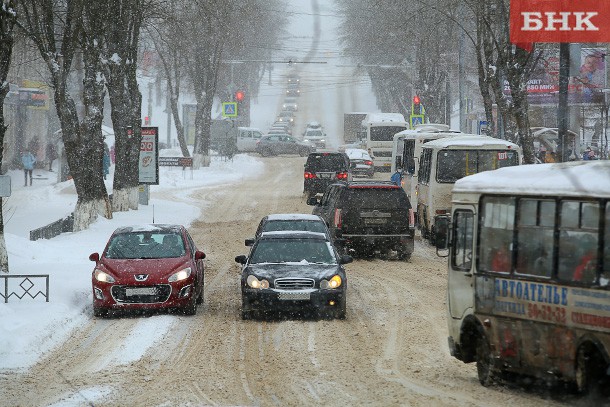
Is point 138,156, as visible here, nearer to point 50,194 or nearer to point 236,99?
point 50,194

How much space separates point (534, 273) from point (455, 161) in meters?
18.2

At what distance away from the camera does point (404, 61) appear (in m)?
70.6

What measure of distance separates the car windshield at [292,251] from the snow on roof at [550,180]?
Result: 19.6 feet

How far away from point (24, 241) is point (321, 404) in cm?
1538

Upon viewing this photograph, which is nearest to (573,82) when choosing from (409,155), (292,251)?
(409,155)

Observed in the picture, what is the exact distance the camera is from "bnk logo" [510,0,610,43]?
21672 mm

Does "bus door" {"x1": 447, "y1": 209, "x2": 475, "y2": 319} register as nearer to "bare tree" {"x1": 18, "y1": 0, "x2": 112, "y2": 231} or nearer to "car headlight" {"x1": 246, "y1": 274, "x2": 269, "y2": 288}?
"car headlight" {"x1": 246, "y1": 274, "x2": 269, "y2": 288}

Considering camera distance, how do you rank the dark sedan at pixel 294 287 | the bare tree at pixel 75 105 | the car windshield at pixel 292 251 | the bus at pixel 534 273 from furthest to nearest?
the bare tree at pixel 75 105 → the car windshield at pixel 292 251 → the dark sedan at pixel 294 287 → the bus at pixel 534 273

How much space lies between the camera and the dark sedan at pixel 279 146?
2972 inches

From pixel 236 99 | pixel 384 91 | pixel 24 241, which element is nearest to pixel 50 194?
pixel 24 241

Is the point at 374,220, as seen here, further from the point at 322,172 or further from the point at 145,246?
the point at 322,172

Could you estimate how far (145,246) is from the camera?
18.4m

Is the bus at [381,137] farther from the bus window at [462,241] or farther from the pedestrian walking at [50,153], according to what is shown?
the bus window at [462,241]

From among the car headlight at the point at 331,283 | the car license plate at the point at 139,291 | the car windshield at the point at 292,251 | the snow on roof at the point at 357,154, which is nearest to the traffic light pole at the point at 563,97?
the car windshield at the point at 292,251
